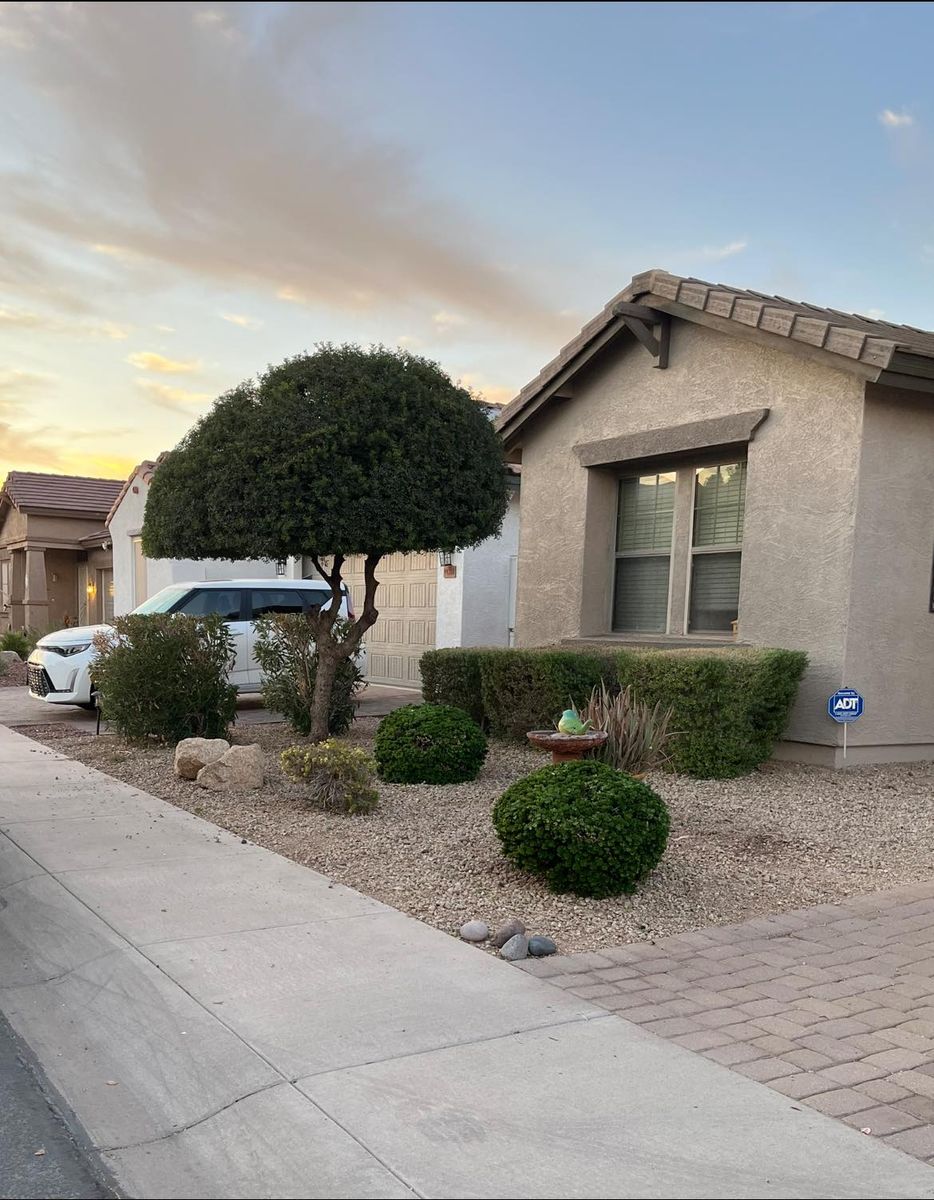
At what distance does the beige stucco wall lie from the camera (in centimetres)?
909

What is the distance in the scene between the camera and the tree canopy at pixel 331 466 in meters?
8.33

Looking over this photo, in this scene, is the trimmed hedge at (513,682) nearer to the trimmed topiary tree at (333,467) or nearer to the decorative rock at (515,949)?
the trimmed topiary tree at (333,467)

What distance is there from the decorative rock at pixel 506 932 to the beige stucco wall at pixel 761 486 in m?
5.13

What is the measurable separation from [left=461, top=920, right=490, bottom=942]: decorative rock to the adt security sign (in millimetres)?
5015

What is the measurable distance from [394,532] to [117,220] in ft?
14.4

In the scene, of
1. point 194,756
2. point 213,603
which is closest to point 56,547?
point 213,603

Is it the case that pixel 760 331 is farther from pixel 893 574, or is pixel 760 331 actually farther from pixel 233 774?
pixel 233 774

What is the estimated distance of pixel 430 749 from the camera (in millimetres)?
8555

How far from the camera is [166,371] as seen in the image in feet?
37.1

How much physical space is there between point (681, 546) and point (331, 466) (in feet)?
14.3

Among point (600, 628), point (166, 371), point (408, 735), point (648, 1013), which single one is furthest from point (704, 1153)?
point (166, 371)

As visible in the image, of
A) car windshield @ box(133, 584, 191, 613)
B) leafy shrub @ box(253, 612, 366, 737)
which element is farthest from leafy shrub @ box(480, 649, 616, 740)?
car windshield @ box(133, 584, 191, 613)

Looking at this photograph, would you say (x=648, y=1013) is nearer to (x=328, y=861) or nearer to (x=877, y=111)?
(x=328, y=861)

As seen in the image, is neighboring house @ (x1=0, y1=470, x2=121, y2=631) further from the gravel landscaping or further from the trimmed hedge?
the gravel landscaping
